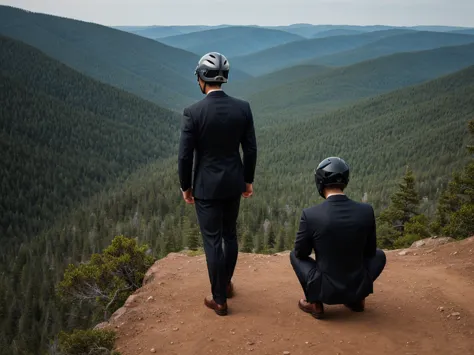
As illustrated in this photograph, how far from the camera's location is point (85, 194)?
6850 inches

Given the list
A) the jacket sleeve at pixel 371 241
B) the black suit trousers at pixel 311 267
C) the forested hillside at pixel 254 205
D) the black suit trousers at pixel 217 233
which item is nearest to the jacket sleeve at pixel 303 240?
the black suit trousers at pixel 311 267

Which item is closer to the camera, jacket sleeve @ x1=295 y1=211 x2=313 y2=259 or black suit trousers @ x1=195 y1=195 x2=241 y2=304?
jacket sleeve @ x1=295 y1=211 x2=313 y2=259

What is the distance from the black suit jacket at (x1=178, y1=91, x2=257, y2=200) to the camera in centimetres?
866

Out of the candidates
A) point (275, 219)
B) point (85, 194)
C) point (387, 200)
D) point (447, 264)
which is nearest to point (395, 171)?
point (387, 200)

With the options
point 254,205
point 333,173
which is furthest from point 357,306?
point 254,205

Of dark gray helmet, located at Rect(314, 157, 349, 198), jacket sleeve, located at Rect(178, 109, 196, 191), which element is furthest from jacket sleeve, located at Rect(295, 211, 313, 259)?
jacket sleeve, located at Rect(178, 109, 196, 191)

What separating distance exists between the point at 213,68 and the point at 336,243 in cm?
426

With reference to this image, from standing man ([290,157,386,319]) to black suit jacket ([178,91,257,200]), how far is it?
1.64 m

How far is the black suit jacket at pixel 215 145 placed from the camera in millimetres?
8656

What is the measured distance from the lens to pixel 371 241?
8.99 meters

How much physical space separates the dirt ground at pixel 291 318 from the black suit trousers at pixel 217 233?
3.14 ft

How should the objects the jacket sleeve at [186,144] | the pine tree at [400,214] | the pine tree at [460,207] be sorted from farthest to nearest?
the pine tree at [400,214] → the pine tree at [460,207] → the jacket sleeve at [186,144]

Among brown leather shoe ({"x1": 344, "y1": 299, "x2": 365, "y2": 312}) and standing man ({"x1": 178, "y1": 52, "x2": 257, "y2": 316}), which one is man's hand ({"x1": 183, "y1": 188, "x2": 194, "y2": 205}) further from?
brown leather shoe ({"x1": 344, "y1": 299, "x2": 365, "y2": 312})

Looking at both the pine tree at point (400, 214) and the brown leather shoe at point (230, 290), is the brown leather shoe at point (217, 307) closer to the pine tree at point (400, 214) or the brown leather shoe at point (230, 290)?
the brown leather shoe at point (230, 290)
